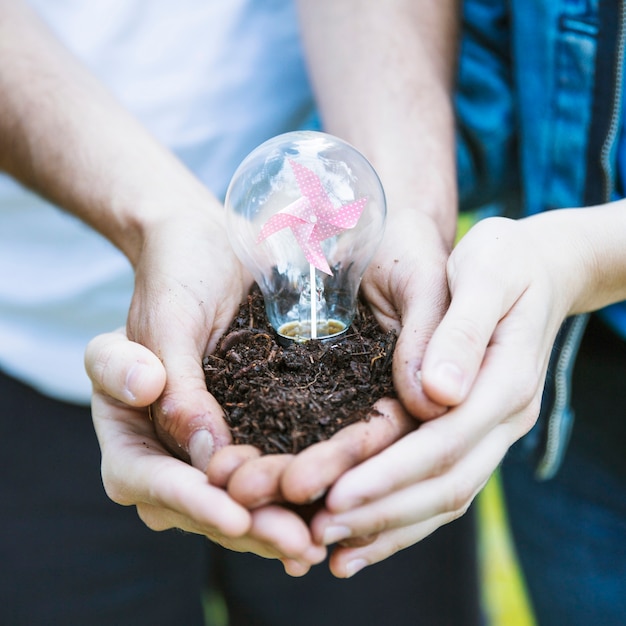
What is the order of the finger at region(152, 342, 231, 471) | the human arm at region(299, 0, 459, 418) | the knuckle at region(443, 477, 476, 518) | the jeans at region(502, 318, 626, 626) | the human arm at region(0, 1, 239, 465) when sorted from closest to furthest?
the knuckle at region(443, 477, 476, 518) < the finger at region(152, 342, 231, 471) < the human arm at region(0, 1, 239, 465) < the human arm at region(299, 0, 459, 418) < the jeans at region(502, 318, 626, 626)

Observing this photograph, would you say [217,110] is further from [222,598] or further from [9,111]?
[222,598]

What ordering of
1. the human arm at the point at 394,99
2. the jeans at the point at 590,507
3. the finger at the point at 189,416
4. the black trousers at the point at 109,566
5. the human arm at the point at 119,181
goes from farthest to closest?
the black trousers at the point at 109,566 → the jeans at the point at 590,507 → the human arm at the point at 394,99 → the human arm at the point at 119,181 → the finger at the point at 189,416

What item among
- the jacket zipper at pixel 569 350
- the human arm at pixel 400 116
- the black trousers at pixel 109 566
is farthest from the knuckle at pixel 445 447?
the black trousers at pixel 109 566

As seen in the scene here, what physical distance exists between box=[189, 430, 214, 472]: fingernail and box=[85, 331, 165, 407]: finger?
14 cm

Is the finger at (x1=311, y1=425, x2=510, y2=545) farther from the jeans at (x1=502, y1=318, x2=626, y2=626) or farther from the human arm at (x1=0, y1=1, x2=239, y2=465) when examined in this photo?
the jeans at (x1=502, y1=318, x2=626, y2=626)

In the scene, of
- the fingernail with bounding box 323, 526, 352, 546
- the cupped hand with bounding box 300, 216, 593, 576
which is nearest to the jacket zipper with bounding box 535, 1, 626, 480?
the cupped hand with bounding box 300, 216, 593, 576

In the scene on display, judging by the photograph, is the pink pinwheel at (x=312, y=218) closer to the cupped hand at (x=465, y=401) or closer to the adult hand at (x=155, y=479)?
the cupped hand at (x=465, y=401)

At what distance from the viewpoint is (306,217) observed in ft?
6.06

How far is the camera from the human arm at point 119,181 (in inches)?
67.9

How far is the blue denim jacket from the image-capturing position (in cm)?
193

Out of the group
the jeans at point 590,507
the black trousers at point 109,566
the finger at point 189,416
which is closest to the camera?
the finger at point 189,416

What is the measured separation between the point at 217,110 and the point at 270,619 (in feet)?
6.14

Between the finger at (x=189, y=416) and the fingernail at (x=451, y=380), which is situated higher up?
the fingernail at (x=451, y=380)

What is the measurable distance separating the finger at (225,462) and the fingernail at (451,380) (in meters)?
0.38
